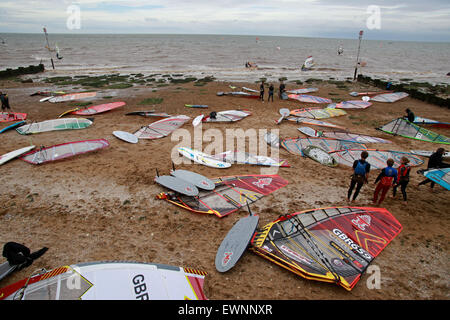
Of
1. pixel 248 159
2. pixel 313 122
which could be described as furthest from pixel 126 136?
pixel 313 122

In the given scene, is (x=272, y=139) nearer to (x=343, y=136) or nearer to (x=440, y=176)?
(x=343, y=136)

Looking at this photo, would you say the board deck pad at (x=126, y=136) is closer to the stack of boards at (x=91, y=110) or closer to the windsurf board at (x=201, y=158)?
the windsurf board at (x=201, y=158)

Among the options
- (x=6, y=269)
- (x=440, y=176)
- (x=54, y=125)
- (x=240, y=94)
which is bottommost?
(x=6, y=269)

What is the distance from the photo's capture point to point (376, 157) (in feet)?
32.5

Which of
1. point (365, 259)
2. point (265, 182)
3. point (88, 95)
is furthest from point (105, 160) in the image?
point (88, 95)

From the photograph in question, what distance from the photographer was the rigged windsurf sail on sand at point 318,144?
35.4ft

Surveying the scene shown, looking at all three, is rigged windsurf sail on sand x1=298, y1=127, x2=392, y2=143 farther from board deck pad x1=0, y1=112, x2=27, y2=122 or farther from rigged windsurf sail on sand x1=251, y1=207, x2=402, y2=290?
board deck pad x1=0, y1=112, x2=27, y2=122

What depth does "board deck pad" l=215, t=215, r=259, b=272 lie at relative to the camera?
5082mm

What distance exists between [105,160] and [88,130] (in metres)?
4.60

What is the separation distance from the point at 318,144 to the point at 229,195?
5.99 m

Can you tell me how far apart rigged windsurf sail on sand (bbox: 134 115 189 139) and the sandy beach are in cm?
64

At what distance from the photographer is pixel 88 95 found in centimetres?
2019

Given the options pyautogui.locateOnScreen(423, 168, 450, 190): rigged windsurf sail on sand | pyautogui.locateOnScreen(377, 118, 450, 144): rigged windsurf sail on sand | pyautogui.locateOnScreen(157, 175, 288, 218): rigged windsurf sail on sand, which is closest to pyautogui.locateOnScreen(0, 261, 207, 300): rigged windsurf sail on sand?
pyautogui.locateOnScreen(157, 175, 288, 218): rigged windsurf sail on sand
